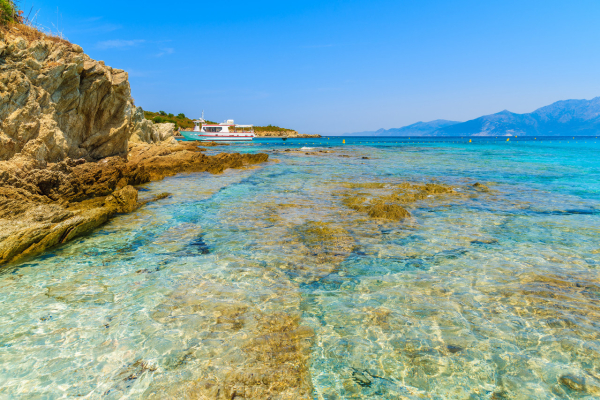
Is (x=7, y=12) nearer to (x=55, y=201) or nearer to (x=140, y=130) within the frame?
(x=55, y=201)

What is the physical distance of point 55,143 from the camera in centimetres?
1196

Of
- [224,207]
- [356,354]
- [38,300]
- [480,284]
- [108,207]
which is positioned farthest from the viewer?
[224,207]

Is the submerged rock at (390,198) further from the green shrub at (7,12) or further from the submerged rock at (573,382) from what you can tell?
the green shrub at (7,12)

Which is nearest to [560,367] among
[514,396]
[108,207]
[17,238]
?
[514,396]

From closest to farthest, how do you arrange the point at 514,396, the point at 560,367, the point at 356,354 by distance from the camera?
the point at 514,396
the point at 560,367
the point at 356,354

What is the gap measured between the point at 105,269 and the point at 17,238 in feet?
7.72

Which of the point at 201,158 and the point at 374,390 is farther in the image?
the point at 201,158

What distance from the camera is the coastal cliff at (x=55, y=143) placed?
8.12 m

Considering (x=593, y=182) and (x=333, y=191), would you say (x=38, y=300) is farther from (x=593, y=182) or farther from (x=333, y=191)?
(x=593, y=182)

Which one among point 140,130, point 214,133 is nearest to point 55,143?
point 140,130

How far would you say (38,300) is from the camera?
5.35 metres

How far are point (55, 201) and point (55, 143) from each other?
3.05 meters

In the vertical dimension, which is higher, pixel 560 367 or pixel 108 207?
pixel 108 207

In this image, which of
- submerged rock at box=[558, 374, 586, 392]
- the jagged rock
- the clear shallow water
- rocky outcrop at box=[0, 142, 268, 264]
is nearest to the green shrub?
rocky outcrop at box=[0, 142, 268, 264]
